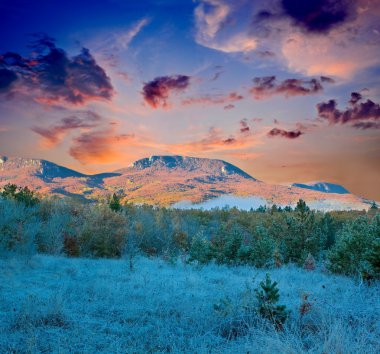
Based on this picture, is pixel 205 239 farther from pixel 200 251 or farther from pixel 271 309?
pixel 271 309

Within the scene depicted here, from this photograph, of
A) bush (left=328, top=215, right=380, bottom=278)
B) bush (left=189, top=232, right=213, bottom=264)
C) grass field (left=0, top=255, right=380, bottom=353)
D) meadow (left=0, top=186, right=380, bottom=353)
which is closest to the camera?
grass field (left=0, top=255, right=380, bottom=353)

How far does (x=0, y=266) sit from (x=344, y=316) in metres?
15.2

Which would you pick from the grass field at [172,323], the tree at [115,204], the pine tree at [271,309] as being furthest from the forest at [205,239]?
the pine tree at [271,309]

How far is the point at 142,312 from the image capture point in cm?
772

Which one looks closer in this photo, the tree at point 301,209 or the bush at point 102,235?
the tree at point 301,209

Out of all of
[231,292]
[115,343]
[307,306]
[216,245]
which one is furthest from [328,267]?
[115,343]

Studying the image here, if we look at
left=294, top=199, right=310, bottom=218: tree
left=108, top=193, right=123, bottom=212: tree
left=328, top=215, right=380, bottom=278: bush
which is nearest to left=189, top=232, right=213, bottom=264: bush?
left=328, top=215, right=380, bottom=278: bush

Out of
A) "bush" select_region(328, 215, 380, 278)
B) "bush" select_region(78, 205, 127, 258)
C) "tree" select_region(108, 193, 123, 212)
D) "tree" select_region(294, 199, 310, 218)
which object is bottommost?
"bush" select_region(78, 205, 127, 258)

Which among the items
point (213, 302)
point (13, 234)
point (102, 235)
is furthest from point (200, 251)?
point (102, 235)

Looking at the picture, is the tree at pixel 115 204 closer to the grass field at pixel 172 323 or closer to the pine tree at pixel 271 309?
the grass field at pixel 172 323

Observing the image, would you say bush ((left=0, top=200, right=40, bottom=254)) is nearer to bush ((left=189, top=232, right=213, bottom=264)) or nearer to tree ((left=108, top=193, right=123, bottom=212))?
bush ((left=189, top=232, right=213, bottom=264))

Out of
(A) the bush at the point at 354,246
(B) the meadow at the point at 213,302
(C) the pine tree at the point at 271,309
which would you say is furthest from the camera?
(A) the bush at the point at 354,246

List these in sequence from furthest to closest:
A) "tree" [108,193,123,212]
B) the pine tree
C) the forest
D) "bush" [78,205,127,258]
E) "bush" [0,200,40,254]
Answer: "tree" [108,193,123,212], "bush" [78,205,127,258], "bush" [0,200,40,254], the forest, the pine tree

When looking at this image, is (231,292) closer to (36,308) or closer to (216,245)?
(36,308)
